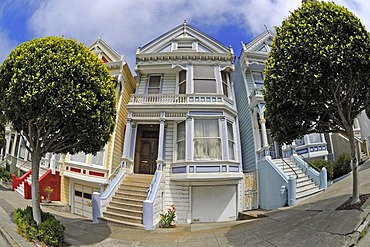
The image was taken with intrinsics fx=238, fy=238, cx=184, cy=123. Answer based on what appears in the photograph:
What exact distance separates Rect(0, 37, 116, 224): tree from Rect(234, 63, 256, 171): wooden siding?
9868 mm

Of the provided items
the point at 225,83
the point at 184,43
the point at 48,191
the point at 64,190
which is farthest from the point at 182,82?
the point at 48,191

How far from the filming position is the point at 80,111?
21.5 feet

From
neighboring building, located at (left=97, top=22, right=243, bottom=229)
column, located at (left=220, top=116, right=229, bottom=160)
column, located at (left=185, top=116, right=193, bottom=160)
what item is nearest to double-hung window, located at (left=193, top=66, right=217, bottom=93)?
neighboring building, located at (left=97, top=22, right=243, bottom=229)

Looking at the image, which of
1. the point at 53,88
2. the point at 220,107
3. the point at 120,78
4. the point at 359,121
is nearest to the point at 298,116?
the point at 220,107

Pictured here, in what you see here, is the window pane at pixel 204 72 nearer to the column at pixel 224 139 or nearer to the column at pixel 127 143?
the column at pixel 224 139

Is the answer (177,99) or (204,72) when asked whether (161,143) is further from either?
(204,72)

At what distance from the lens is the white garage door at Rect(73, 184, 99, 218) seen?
535 inches

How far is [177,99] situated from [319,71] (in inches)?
325

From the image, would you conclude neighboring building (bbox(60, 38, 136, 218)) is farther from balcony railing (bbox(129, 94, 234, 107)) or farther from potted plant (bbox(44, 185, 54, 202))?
balcony railing (bbox(129, 94, 234, 107))

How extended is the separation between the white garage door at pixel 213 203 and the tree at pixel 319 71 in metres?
6.19

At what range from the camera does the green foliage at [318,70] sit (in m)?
6.26

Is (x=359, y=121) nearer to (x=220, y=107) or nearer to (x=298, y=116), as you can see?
(x=220, y=107)

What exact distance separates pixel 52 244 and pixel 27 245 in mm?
561

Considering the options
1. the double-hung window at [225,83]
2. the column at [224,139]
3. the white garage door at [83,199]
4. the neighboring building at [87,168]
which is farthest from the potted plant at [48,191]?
the double-hung window at [225,83]
